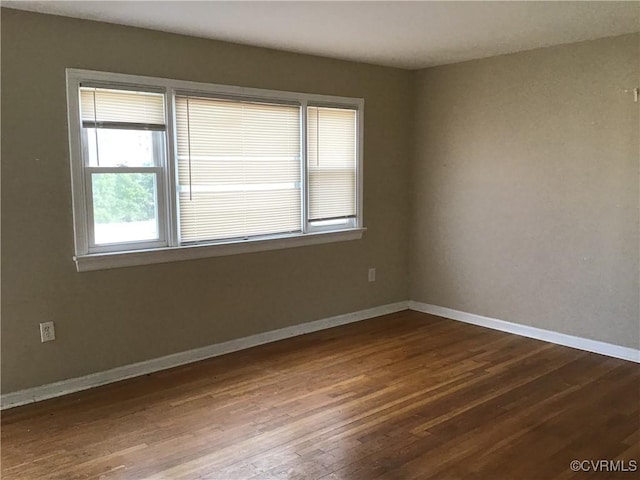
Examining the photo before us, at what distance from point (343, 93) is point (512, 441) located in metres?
3.05

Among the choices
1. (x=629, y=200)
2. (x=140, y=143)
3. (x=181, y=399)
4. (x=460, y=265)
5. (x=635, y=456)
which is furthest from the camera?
(x=460, y=265)

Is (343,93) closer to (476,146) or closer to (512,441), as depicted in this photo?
(476,146)

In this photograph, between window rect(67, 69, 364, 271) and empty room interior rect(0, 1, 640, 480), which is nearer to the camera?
empty room interior rect(0, 1, 640, 480)

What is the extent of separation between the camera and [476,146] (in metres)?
4.78

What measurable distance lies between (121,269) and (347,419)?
5.69ft

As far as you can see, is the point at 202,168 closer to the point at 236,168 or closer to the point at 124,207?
the point at 236,168

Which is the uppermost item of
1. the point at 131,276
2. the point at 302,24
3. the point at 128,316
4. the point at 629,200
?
the point at 302,24

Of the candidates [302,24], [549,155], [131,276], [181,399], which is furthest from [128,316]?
[549,155]

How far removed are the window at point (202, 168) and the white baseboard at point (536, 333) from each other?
110 cm

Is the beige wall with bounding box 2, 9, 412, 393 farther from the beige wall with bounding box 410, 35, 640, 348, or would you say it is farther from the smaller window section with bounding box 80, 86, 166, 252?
the beige wall with bounding box 410, 35, 640, 348

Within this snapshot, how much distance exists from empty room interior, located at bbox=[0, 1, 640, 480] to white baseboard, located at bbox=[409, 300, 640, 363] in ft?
0.08

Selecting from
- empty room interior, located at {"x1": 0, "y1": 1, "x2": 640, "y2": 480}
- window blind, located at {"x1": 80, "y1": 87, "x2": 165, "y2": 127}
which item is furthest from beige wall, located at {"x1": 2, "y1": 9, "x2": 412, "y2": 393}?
window blind, located at {"x1": 80, "y1": 87, "x2": 165, "y2": 127}

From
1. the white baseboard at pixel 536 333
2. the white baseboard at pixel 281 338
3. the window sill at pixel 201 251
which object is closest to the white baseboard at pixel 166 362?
the white baseboard at pixel 281 338

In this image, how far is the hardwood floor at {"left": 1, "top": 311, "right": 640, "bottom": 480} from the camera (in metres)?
2.60
